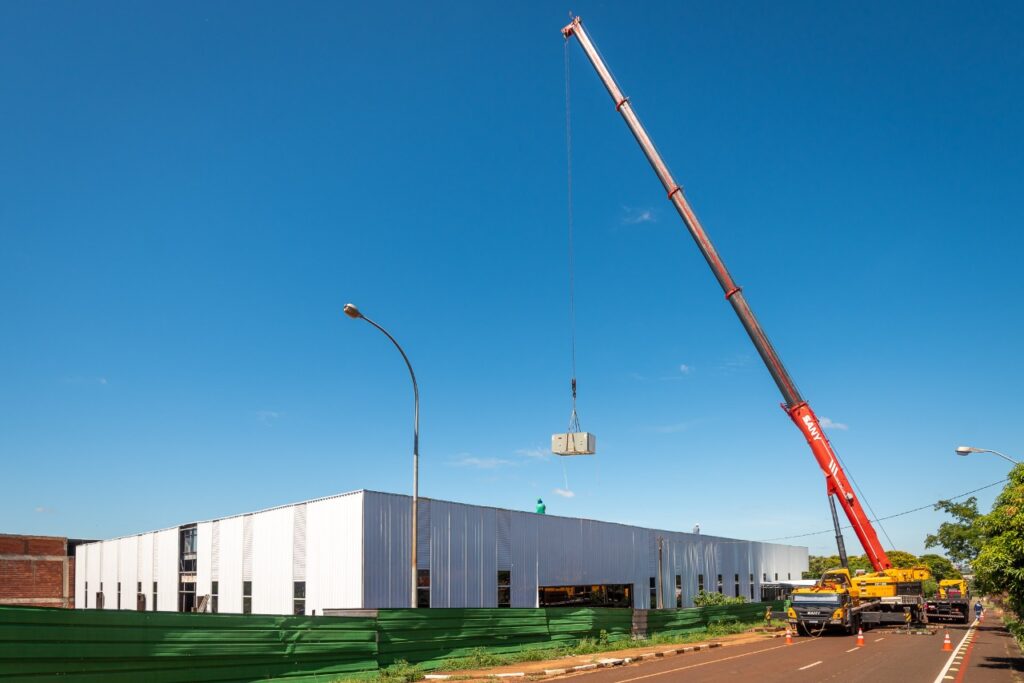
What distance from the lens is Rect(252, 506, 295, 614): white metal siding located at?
1292 inches

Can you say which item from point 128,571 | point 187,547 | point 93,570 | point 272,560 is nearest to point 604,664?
point 272,560

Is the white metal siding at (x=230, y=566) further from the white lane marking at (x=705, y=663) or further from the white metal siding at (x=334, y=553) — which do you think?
the white lane marking at (x=705, y=663)

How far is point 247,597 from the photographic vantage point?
35312 millimetres

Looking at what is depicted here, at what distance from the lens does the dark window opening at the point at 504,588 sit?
3547 centimetres

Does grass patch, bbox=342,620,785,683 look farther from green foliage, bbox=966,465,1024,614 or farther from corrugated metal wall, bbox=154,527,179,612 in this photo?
corrugated metal wall, bbox=154,527,179,612

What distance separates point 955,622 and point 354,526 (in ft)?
116

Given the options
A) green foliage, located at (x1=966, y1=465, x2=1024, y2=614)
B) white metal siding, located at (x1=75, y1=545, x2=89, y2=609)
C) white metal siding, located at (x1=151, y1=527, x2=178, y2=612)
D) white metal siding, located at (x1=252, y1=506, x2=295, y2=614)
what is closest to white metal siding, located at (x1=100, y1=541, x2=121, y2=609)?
white metal siding, located at (x1=75, y1=545, x2=89, y2=609)

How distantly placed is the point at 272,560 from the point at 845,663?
23.0 meters

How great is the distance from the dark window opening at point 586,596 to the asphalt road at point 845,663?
10.5m

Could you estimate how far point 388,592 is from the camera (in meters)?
30.0

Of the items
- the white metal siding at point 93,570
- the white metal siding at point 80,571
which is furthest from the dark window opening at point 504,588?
the white metal siding at point 80,571

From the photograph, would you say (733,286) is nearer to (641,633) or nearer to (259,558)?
(641,633)

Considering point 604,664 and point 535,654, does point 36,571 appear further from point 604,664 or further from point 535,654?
point 604,664

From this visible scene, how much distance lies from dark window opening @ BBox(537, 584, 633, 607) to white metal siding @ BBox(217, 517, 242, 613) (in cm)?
1428
